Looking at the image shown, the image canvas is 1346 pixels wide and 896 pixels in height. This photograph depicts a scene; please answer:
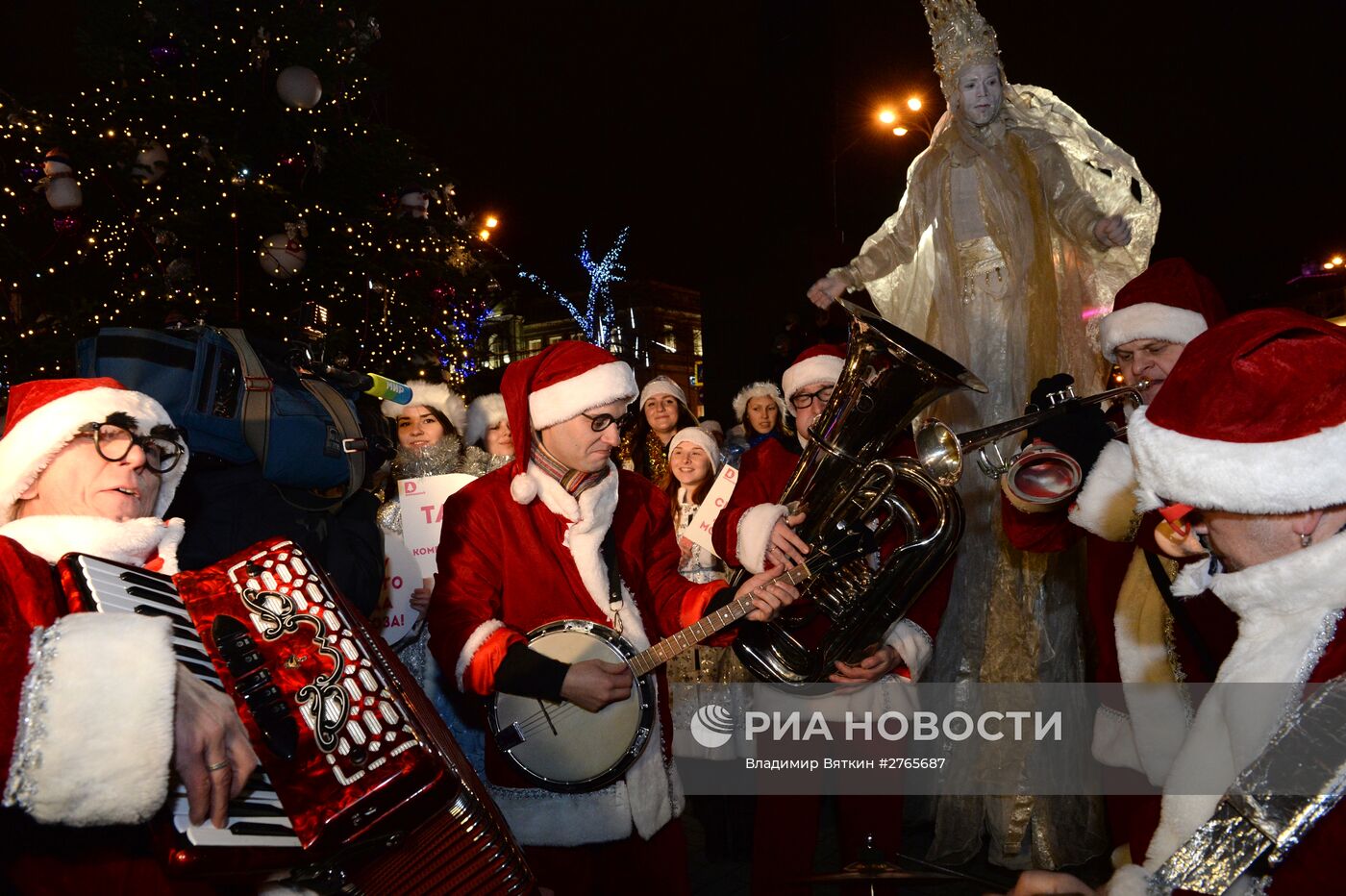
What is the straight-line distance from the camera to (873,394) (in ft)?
9.80

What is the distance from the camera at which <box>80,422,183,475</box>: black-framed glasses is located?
2111mm

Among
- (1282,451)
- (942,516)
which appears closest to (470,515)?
(942,516)

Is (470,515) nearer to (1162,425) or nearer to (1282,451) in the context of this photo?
(1162,425)

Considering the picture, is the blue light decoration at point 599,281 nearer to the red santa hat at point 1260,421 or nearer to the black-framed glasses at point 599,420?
the black-framed glasses at point 599,420

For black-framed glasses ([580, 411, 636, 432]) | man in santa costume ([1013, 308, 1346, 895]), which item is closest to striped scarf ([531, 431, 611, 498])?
black-framed glasses ([580, 411, 636, 432])

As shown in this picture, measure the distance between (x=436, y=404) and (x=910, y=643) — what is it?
3.42 meters

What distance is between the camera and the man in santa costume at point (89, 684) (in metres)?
1.30

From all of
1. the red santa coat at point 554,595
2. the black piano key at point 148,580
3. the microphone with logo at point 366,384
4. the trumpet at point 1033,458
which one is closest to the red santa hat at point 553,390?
the red santa coat at point 554,595

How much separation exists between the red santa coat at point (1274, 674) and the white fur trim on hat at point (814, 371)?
2517mm

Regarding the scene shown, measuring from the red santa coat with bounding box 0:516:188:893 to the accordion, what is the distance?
0.32ft

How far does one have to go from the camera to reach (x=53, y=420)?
2076 millimetres

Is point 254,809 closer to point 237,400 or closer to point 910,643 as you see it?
point 237,400

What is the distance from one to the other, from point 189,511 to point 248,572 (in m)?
1.36

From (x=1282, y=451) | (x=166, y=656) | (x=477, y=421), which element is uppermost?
(x=1282, y=451)
